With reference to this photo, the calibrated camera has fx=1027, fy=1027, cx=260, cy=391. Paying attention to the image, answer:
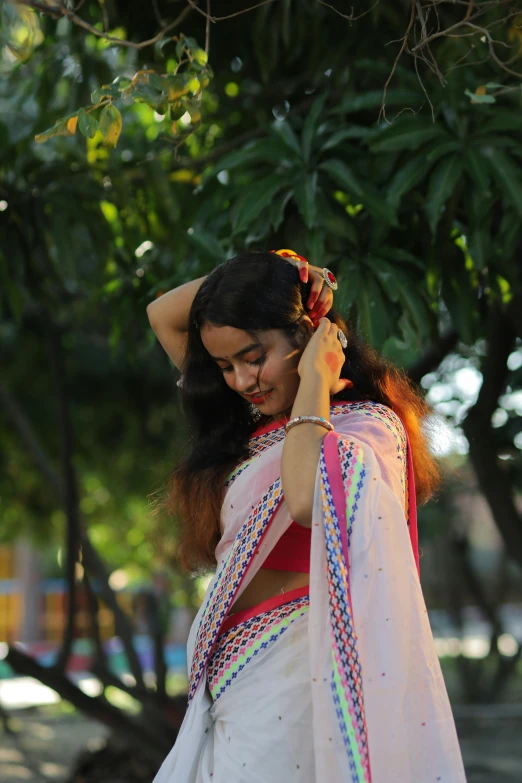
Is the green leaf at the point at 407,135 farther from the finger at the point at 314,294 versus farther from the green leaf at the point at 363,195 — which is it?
the finger at the point at 314,294

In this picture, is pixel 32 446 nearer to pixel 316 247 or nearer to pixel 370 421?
pixel 316 247

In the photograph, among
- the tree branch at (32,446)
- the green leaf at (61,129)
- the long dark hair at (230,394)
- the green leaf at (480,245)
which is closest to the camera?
the long dark hair at (230,394)

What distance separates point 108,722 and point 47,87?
2725 mm

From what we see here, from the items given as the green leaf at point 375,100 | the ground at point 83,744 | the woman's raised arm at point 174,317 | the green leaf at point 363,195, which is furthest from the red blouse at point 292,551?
the ground at point 83,744

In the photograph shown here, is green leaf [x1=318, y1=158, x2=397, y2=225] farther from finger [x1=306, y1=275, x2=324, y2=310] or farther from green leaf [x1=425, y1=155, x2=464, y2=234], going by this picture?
finger [x1=306, y1=275, x2=324, y2=310]

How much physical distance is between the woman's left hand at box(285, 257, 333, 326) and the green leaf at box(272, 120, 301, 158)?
1.00 meters

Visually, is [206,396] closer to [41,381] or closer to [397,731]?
[397,731]

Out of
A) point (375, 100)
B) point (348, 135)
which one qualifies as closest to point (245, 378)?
point (348, 135)

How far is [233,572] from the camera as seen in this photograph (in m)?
2.07

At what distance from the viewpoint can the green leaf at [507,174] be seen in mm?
2850

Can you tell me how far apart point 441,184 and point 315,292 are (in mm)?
907

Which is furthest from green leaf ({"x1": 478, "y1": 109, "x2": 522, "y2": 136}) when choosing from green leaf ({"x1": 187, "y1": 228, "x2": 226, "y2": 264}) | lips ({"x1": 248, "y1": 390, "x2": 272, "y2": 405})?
lips ({"x1": 248, "y1": 390, "x2": 272, "y2": 405})

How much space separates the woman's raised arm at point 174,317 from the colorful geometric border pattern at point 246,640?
0.74 meters

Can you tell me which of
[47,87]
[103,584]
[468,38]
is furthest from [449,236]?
[103,584]
